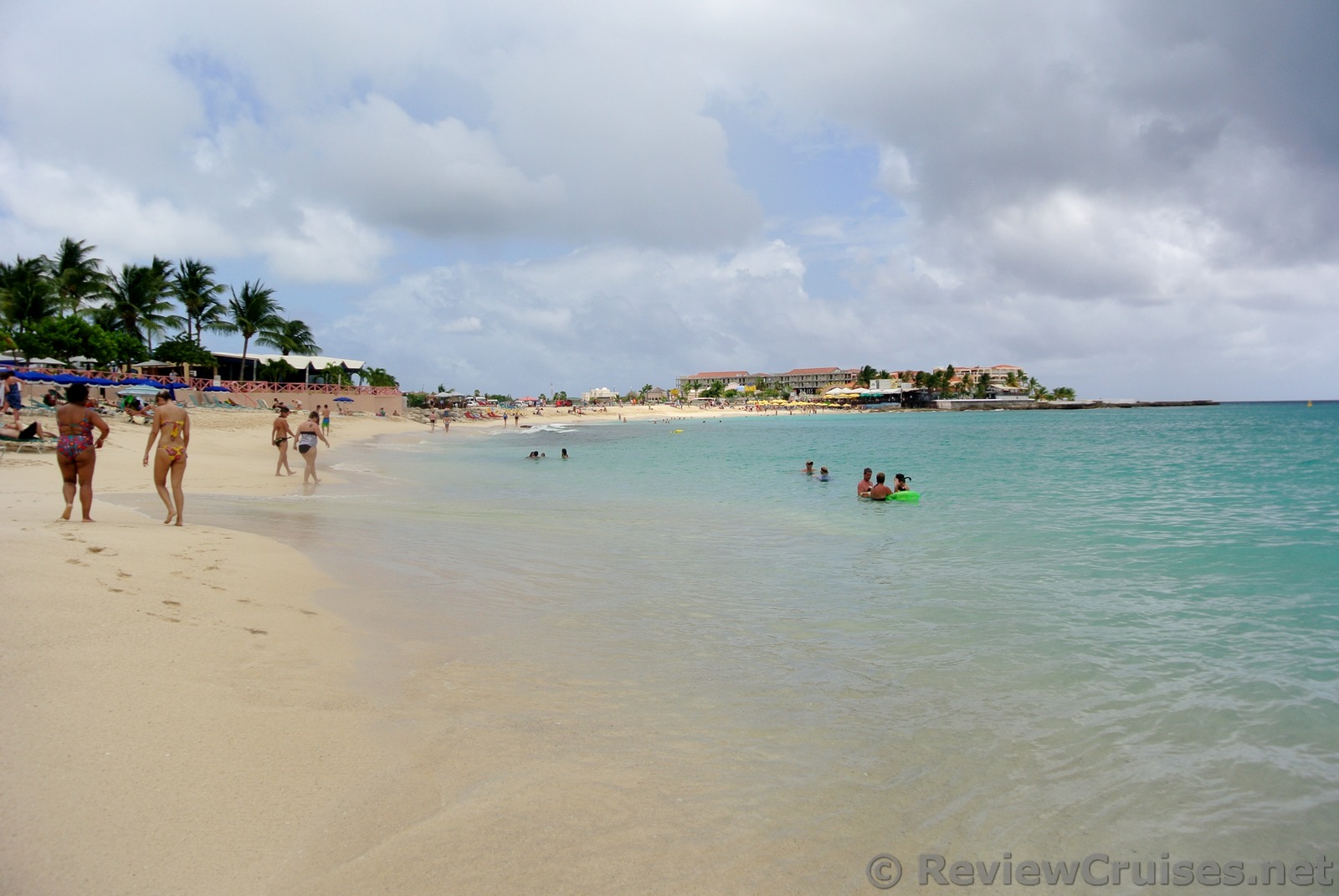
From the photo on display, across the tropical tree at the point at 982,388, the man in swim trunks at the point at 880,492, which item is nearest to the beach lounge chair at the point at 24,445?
the man in swim trunks at the point at 880,492

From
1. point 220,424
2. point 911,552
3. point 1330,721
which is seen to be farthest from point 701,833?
point 220,424

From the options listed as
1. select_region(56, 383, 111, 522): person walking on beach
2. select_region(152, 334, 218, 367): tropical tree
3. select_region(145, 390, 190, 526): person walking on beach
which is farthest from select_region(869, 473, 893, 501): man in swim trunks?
select_region(152, 334, 218, 367): tropical tree

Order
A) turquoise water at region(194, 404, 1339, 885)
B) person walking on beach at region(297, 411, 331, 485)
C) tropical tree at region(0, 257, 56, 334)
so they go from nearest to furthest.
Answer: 1. turquoise water at region(194, 404, 1339, 885)
2. person walking on beach at region(297, 411, 331, 485)
3. tropical tree at region(0, 257, 56, 334)

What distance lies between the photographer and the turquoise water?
3.59 metres

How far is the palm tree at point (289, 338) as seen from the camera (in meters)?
56.4

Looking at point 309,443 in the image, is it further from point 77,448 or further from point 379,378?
point 379,378

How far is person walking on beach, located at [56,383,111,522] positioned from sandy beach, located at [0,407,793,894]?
6.04 ft

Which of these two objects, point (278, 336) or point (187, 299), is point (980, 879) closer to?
point (187, 299)

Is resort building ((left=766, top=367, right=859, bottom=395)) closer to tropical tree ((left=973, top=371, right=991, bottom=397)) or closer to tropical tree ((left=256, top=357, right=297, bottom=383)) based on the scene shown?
tropical tree ((left=973, top=371, right=991, bottom=397))

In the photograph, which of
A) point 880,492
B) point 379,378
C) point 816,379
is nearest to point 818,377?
point 816,379

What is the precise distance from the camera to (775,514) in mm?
14820

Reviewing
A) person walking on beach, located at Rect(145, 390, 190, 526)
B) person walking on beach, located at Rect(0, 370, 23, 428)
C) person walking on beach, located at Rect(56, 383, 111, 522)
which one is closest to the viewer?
person walking on beach, located at Rect(56, 383, 111, 522)

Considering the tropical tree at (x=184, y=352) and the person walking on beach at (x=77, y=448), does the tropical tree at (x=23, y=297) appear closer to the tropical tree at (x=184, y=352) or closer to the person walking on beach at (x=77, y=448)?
the tropical tree at (x=184, y=352)

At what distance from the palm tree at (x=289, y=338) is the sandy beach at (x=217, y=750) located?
5729 cm
